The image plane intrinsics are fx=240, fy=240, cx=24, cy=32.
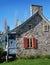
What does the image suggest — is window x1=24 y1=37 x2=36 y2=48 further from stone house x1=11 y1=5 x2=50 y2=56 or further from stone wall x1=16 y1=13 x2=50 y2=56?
stone wall x1=16 y1=13 x2=50 y2=56

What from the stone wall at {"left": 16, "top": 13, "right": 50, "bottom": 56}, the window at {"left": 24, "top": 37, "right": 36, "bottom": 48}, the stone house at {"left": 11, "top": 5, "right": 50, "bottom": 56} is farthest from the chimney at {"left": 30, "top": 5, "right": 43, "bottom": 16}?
the window at {"left": 24, "top": 37, "right": 36, "bottom": 48}

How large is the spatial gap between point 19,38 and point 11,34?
124cm

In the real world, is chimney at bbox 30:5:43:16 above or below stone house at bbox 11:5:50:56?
Answer: above

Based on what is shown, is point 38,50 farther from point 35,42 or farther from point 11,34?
point 11,34

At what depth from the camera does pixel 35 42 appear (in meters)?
33.3

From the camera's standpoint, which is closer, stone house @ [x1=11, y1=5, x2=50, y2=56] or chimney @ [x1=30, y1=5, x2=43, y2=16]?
stone house @ [x1=11, y1=5, x2=50, y2=56]

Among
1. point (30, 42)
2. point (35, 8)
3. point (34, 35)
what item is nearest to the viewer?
point (30, 42)

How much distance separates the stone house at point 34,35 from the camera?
33.0 metres

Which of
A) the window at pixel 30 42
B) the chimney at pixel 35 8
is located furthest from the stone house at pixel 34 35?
the chimney at pixel 35 8

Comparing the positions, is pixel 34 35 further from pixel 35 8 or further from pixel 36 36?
pixel 35 8

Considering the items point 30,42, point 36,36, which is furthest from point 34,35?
point 30,42

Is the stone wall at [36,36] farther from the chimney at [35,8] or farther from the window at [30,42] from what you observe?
the chimney at [35,8]

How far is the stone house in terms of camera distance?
33031 millimetres

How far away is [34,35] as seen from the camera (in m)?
33.6
